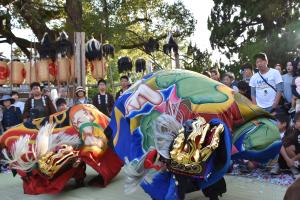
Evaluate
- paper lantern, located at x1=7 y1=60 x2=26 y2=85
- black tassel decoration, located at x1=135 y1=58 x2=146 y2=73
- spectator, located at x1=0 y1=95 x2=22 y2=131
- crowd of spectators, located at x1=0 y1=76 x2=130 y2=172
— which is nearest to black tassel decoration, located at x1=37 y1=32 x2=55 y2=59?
paper lantern, located at x1=7 y1=60 x2=26 y2=85

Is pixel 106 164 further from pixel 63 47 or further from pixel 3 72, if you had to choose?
pixel 3 72

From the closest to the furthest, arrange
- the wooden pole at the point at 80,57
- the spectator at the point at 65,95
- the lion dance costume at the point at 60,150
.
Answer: the lion dance costume at the point at 60,150 → the spectator at the point at 65,95 → the wooden pole at the point at 80,57

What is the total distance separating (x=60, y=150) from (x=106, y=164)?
803mm

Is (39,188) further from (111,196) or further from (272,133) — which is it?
(272,133)

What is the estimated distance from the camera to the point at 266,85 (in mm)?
6629

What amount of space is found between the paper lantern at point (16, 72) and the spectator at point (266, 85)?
7.42 metres

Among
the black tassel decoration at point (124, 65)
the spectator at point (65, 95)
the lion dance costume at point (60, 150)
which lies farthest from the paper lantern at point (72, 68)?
the lion dance costume at point (60, 150)

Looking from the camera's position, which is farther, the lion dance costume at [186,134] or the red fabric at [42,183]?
the red fabric at [42,183]

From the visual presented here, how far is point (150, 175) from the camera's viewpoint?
4.11 metres

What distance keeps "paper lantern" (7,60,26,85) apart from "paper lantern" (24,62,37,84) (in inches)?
4.2

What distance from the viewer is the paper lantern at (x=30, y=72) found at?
12.1m

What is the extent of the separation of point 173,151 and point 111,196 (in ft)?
6.56

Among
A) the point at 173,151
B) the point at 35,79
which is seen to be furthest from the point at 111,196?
the point at 35,79

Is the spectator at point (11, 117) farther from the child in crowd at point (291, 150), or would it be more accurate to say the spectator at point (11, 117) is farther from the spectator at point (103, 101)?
the child in crowd at point (291, 150)
